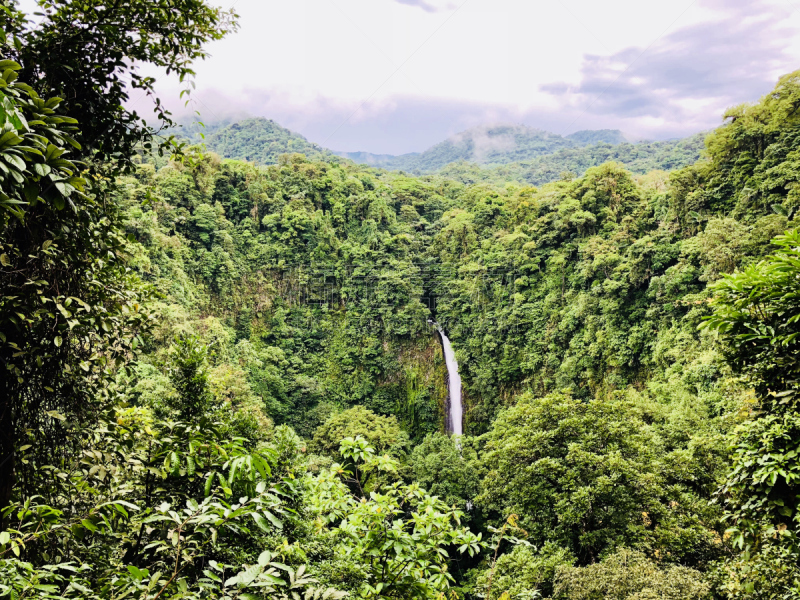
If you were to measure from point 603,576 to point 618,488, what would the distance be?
252 cm

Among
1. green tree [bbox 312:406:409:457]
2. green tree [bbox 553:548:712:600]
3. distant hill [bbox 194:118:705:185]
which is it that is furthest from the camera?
distant hill [bbox 194:118:705:185]

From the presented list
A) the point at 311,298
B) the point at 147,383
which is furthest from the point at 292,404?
the point at 147,383

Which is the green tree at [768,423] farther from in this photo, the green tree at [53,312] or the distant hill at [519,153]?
the distant hill at [519,153]

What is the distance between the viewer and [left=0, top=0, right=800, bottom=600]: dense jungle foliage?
2.03 meters

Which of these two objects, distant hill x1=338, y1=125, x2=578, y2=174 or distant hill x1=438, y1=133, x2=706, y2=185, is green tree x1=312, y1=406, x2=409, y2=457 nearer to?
distant hill x1=438, y1=133, x2=706, y2=185

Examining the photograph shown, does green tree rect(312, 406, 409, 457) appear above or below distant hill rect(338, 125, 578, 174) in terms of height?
below

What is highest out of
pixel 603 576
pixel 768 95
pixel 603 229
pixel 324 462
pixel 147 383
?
pixel 768 95

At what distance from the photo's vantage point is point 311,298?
1059 inches

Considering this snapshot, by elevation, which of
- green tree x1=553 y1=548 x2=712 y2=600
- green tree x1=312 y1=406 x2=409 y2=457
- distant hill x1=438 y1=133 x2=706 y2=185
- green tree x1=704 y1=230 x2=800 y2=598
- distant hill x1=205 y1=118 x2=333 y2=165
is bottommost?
green tree x1=312 y1=406 x2=409 y2=457

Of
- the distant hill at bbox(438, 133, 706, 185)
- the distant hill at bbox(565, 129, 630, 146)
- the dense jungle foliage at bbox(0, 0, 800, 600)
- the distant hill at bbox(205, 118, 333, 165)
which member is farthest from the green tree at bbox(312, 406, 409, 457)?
the distant hill at bbox(565, 129, 630, 146)

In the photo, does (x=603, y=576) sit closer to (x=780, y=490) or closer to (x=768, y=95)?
(x=780, y=490)

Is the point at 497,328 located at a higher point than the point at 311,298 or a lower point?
lower

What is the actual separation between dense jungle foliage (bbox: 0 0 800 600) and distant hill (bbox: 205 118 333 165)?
25.0m

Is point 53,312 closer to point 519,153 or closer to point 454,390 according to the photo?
point 454,390
